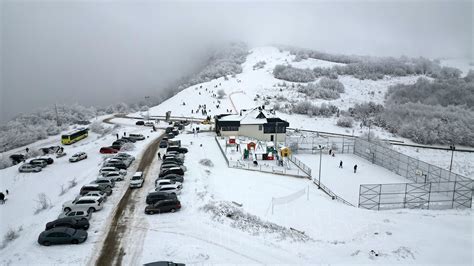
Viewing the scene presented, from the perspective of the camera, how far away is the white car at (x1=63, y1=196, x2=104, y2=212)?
23875mm

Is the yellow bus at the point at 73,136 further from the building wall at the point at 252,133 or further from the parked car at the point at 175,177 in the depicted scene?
the parked car at the point at 175,177

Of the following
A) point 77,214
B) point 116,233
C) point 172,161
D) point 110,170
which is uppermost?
point 172,161

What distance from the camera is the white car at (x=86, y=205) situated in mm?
23875

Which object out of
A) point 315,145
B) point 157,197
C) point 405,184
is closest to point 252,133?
point 315,145

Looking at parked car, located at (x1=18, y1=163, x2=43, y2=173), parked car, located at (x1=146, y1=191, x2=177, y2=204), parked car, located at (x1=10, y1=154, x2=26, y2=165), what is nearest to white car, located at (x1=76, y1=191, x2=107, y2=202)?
parked car, located at (x1=146, y1=191, x2=177, y2=204)

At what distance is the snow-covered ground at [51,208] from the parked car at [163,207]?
9.74 ft

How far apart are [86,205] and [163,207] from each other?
557cm

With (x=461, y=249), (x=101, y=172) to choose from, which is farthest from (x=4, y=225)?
(x=461, y=249)

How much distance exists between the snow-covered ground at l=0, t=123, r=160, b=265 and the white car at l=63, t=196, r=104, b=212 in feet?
1.60

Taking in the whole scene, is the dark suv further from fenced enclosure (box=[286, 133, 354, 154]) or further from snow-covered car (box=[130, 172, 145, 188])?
fenced enclosure (box=[286, 133, 354, 154])

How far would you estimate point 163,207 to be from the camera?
24109 millimetres

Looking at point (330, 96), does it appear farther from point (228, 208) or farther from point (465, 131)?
point (228, 208)

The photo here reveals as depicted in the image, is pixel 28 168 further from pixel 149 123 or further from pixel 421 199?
pixel 421 199

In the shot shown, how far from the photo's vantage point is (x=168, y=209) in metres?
24.1
